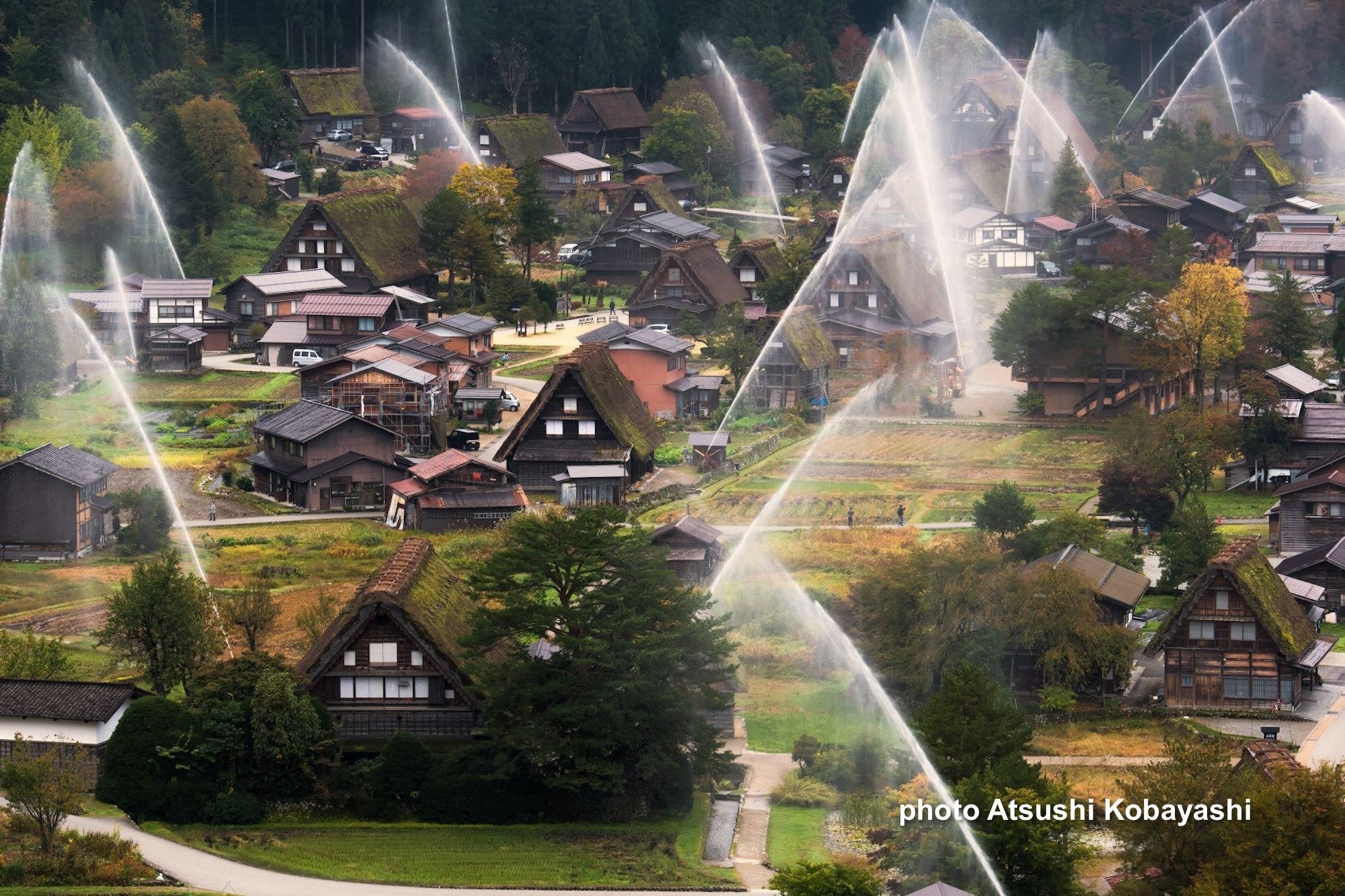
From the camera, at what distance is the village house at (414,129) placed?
103m

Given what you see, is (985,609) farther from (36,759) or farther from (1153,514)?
(36,759)

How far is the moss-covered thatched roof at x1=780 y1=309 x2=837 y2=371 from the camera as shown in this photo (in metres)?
69.2

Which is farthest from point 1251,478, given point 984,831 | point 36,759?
point 36,759

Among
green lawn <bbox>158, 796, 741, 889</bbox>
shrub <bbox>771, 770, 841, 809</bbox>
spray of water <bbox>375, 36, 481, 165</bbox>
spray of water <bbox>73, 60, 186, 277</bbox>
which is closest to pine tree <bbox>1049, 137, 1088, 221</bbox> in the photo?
spray of water <bbox>375, 36, 481, 165</bbox>

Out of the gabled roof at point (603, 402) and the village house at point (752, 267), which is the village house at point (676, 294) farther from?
the gabled roof at point (603, 402)

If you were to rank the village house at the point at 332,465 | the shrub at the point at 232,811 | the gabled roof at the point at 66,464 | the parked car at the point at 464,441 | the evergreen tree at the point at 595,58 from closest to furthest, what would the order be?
the shrub at the point at 232,811 < the gabled roof at the point at 66,464 < the village house at the point at 332,465 < the parked car at the point at 464,441 < the evergreen tree at the point at 595,58

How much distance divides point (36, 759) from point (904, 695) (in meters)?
14.7

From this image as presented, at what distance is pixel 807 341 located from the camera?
70.2 meters

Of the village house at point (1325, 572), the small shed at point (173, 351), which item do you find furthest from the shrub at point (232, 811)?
the small shed at point (173, 351)

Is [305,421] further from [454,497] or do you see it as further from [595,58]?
[595,58]

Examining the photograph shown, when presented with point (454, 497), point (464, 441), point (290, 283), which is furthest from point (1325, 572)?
point (290, 283)

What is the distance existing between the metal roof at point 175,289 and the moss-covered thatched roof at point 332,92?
88.2 ft

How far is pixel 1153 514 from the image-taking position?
179ft

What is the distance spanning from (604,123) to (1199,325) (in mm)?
44350
